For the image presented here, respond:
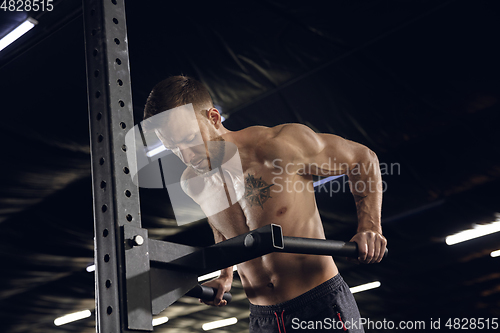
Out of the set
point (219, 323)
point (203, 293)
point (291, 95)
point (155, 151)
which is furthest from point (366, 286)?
point (203, 293)

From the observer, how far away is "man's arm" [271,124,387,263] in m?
1.88

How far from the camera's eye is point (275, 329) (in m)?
1.84

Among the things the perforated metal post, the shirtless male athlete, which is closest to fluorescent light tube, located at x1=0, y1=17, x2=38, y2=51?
the shirtless male athlete

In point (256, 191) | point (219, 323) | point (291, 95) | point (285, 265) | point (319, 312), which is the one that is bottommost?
point (319, 312)

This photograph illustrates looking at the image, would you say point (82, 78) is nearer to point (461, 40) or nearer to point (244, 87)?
point (244, 87)

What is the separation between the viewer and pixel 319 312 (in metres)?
1.76

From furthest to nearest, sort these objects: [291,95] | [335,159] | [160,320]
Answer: [160,320] → [291,95] → [335,159]

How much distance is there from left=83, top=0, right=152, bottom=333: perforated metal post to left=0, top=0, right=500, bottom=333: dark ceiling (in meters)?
1.67

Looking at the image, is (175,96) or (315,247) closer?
(315,247)

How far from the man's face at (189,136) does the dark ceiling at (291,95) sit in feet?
4.06

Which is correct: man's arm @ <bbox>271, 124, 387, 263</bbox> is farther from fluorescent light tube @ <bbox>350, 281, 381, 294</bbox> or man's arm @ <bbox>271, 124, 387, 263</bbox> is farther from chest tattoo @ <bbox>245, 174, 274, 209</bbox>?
fluorescent light tube @ <bbox>350, 281, 381, 294</bbox>

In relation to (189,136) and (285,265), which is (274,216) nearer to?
(285,265)

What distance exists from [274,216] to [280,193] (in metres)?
0.10

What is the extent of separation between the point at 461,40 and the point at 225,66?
1.61 meters
